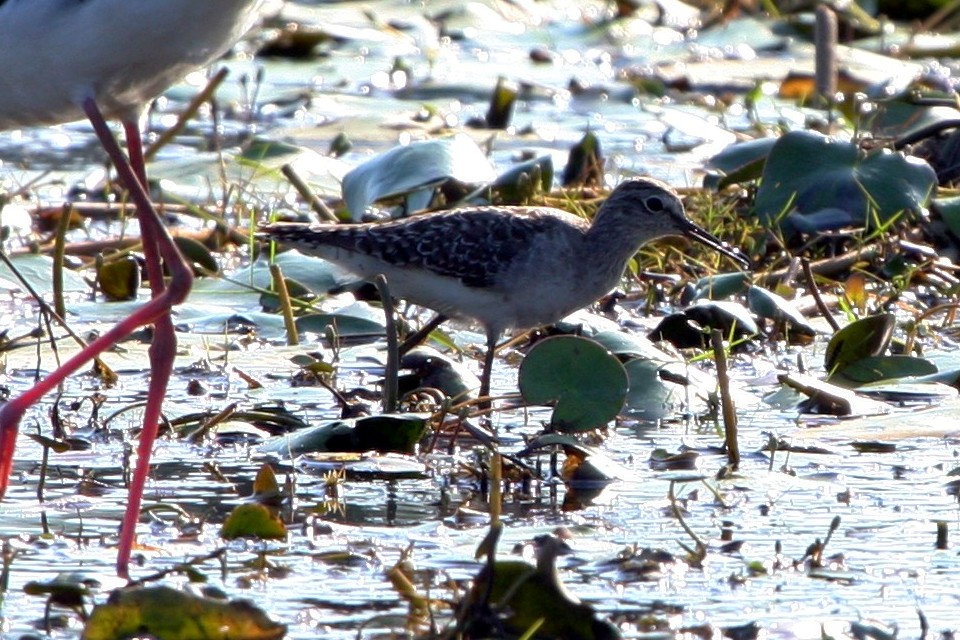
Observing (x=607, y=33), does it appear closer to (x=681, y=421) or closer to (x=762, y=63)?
(x=762, y=63)

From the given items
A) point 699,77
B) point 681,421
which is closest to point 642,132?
point 699,77

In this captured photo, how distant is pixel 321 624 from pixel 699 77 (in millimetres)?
8723

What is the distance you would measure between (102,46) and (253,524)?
3.86 ft

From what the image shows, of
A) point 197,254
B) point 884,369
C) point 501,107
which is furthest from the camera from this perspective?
point 501,107

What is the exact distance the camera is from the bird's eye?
7.15 m

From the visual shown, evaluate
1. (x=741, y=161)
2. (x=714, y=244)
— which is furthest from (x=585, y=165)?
(x=714, y=244)

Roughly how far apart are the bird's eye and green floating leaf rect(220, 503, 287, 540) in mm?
2936

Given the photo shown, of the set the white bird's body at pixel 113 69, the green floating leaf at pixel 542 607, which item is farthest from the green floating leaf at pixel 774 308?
the green floating leaf at pixel 542 607

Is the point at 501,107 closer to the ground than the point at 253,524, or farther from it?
farther from it

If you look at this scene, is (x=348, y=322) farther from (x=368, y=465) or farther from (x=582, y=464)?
(x=582, y=464)

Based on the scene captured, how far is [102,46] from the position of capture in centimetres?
452

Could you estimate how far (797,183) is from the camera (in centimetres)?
759

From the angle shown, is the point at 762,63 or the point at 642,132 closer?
the point at 642,132

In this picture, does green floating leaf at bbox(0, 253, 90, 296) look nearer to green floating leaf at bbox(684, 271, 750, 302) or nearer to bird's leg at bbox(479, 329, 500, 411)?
bird's leg at bbox(479, 329, 500, 411)
